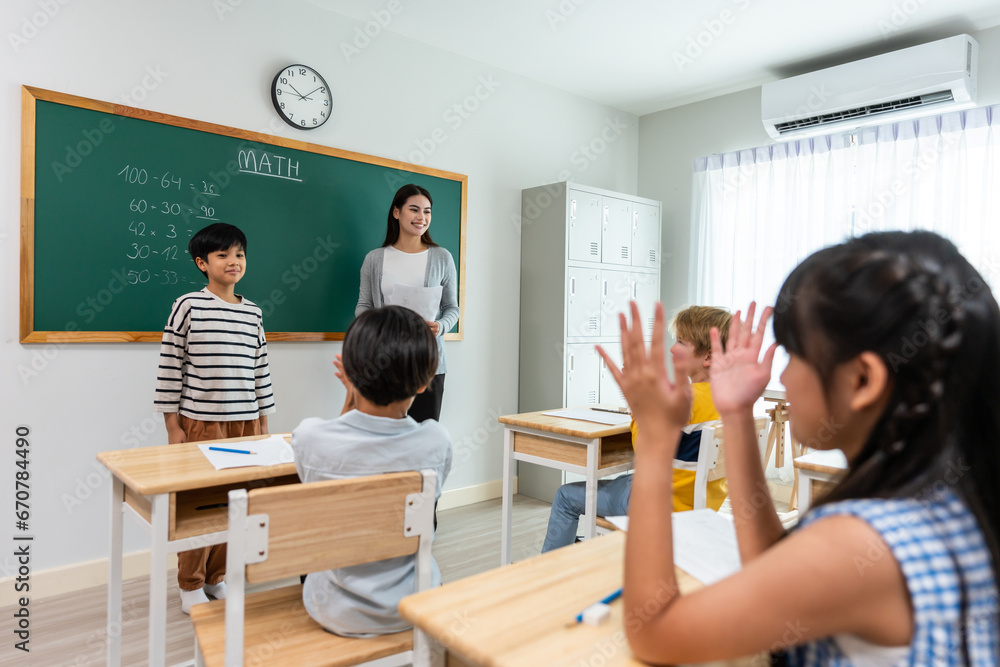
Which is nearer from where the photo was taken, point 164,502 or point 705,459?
point 164,502

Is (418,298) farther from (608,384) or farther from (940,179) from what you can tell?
(940,179)

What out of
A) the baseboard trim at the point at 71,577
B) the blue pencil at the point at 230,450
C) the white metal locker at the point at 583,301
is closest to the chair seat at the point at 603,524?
the blue pencil at the point at 230,450

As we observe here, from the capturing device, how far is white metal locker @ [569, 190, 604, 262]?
164 inches

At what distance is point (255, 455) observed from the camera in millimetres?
1847

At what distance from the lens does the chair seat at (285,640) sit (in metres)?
1.25

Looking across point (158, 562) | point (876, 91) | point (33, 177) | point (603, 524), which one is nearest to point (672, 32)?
point (876, 91)

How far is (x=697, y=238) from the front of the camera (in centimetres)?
477

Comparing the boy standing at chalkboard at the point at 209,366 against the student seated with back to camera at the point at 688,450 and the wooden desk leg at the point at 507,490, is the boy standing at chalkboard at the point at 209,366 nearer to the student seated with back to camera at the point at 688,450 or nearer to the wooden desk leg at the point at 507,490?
the wooden desk leg at the point at 507,490

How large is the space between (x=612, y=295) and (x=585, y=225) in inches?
21.9

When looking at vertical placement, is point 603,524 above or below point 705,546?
below

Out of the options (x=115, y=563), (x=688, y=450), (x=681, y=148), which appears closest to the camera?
(x=115, y=563)

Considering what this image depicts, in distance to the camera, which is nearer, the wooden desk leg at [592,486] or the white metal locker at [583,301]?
the wooden desk leg at [592,486]

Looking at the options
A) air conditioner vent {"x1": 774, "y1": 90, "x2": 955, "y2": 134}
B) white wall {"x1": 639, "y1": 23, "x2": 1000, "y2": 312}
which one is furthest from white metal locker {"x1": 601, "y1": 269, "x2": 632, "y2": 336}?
air conditioner vent {"x1": 774, "y1": 90, "x2": 955, "y2": 134}

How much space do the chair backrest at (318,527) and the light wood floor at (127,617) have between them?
1345 mm
